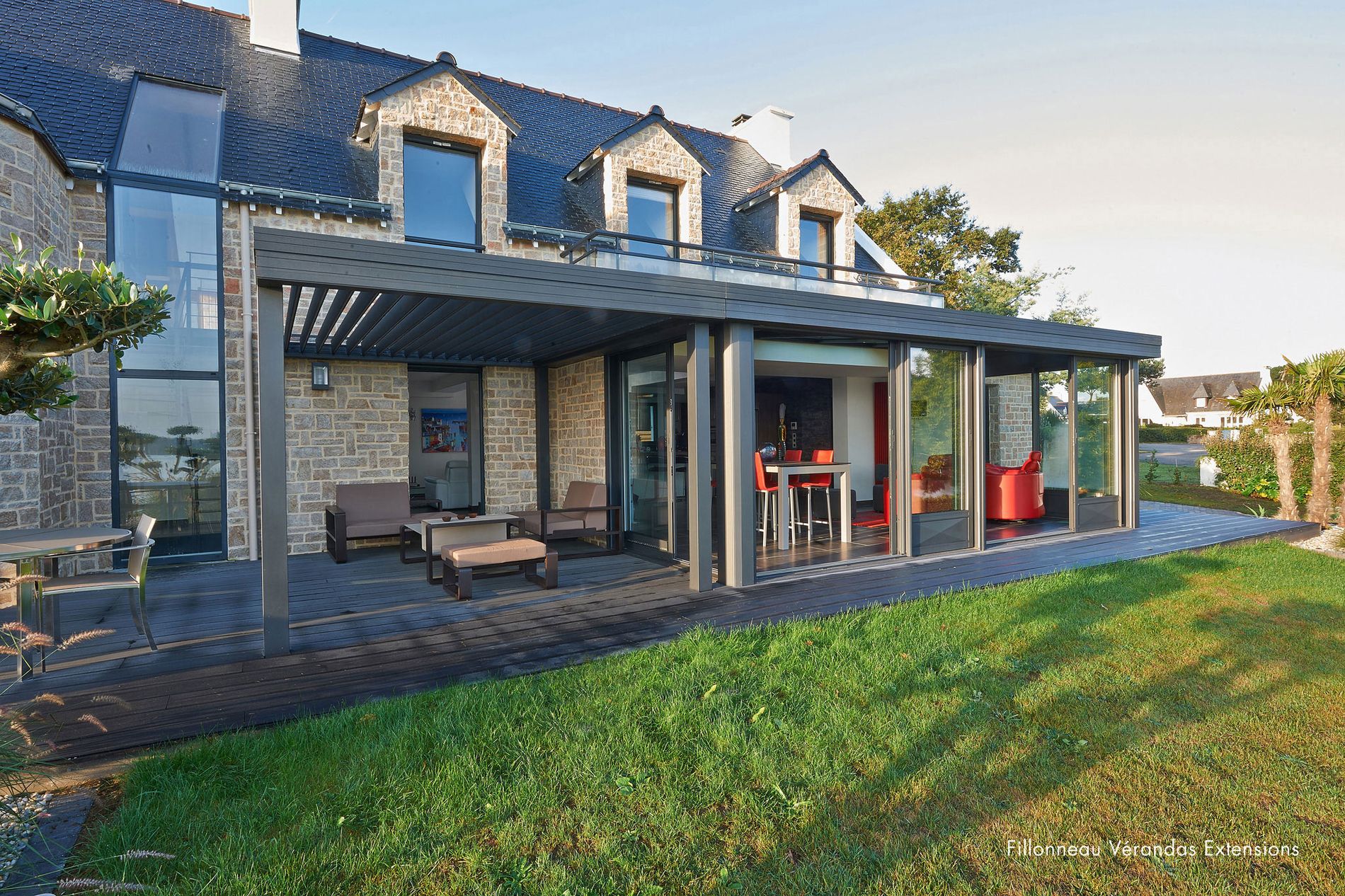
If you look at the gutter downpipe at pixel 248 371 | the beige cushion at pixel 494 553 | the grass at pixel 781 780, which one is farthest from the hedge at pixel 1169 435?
the gutter downpipe at pixel 248 371

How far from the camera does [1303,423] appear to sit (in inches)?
527

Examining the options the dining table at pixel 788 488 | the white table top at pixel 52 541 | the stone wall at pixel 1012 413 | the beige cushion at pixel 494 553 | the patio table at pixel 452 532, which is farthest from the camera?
the stone wall at pixel 1012 413

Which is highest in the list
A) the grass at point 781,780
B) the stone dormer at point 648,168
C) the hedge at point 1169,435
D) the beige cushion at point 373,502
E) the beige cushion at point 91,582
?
the stone dormer at point 648,168

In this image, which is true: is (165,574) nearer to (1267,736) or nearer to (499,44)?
(1267,736)

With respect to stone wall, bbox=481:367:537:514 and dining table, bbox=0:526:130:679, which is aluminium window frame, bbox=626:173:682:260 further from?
dining table, bbox=0:526:130:679

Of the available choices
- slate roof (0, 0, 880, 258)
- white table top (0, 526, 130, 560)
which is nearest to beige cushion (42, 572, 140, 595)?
white table top (0, 526, 130, 560)

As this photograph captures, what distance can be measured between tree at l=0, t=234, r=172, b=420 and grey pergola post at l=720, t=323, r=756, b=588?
4.20 m

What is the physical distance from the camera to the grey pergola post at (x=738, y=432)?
19.6 ft

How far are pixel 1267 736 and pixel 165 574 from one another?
900 centimetres

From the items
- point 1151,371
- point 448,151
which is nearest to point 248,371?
point 448,151

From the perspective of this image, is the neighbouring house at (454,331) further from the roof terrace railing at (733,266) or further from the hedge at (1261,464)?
the hedge at (1261,464)

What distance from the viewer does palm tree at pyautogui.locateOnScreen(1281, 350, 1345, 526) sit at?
10.5 metres

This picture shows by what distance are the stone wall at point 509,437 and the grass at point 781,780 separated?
5.60 meters

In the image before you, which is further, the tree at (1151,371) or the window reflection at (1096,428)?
the tree at (1151,371)
